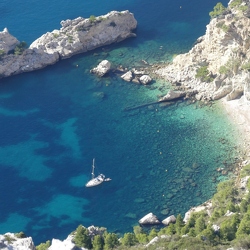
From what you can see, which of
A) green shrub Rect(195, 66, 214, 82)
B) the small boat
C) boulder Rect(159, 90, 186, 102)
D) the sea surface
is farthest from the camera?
green shrub Rect(195, 66, 214, 82)

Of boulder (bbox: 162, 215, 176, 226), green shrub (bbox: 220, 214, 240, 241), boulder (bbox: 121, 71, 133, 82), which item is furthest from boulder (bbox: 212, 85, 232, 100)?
green shrub (bbox: 220, 214, 240, 241)

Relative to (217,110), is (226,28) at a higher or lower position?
higher

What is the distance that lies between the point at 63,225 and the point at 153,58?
A: 109ft

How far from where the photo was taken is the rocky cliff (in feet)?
235

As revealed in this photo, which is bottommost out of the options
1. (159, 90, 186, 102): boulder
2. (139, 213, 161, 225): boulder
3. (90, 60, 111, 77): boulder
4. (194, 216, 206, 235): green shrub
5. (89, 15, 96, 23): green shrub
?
(139, 213, 161, 225): boulder

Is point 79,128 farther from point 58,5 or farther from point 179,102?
point 58,5

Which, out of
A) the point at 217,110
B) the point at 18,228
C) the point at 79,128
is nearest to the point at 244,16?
the point at 217,110

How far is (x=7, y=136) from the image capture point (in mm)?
70250

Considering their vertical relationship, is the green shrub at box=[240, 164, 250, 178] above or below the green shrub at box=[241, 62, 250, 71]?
below

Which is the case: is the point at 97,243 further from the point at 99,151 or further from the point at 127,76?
the point at 127,76

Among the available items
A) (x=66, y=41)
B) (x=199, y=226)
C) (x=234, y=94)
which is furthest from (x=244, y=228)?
(x=66, y=41)

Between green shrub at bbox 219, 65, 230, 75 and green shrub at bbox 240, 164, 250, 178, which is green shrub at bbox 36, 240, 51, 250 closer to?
green shrub at bbox 240, 164, 250, 178

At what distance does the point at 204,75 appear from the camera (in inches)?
2943

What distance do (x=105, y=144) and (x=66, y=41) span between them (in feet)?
73.8
